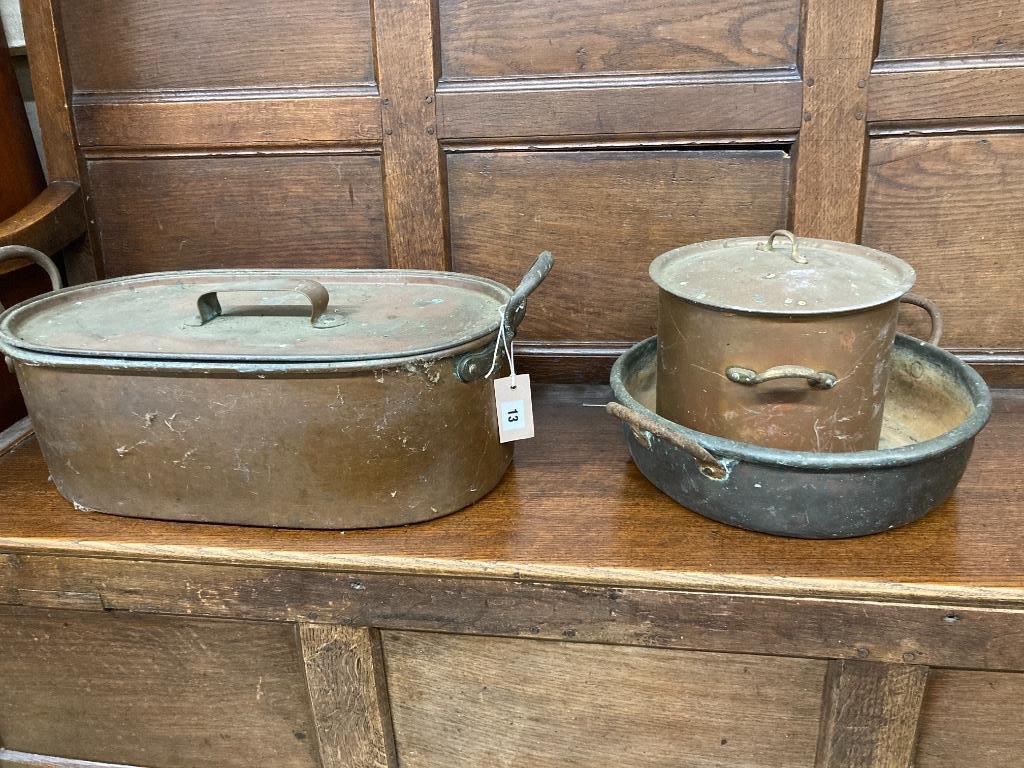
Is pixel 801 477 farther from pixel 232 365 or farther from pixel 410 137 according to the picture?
pixel 410 137

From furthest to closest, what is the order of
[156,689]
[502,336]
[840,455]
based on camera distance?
[156,689] → [502,336] → [840,455]

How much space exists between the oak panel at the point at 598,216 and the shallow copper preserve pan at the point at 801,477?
1.20 feet

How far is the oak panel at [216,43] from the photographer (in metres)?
1.49

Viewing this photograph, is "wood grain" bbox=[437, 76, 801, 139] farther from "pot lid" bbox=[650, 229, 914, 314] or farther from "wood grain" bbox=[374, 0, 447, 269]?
"pot lid" bbox=[650, 229, 914, 314]

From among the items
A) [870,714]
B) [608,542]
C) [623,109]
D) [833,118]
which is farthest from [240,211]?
[870,714]

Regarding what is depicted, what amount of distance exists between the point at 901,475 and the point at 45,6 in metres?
1.58

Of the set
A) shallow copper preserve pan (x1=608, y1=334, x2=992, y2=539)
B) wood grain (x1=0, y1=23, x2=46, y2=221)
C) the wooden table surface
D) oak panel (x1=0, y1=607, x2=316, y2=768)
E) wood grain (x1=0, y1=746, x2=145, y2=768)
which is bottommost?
wood grain (x1=0, y1=746, x2=145, y2=768)

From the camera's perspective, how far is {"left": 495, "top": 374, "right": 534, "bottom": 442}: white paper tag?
120 cm

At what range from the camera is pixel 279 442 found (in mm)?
1126

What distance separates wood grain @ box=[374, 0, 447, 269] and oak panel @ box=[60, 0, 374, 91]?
0.06 metres

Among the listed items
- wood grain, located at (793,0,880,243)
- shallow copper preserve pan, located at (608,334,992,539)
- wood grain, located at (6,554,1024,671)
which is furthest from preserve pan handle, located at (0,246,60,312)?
wood grain, located at (793,0,880,243)

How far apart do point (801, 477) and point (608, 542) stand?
258 mm

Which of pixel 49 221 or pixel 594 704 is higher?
pixel 49 221

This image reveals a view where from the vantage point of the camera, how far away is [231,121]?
1.55 m
